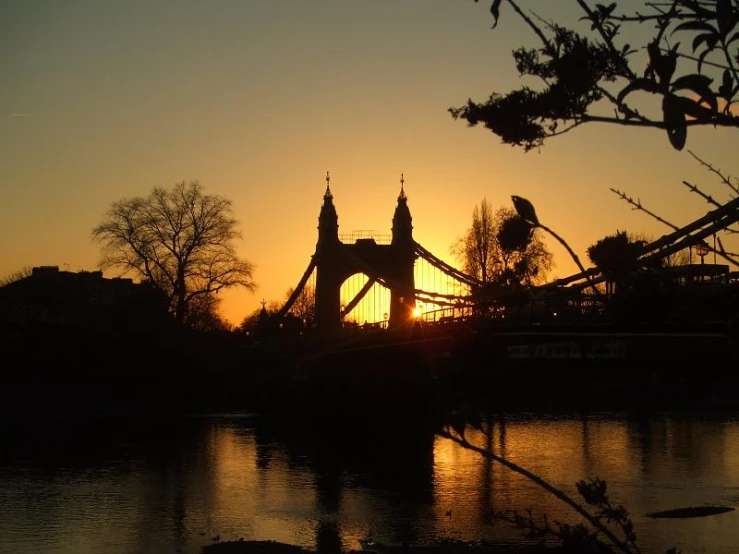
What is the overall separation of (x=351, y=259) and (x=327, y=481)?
100 feet

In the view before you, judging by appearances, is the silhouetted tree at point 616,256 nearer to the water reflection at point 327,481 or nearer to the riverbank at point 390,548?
the riverbank at point 390,548

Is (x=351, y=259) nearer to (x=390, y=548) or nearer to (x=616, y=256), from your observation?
(x=390, y=548)

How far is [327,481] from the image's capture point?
23.6m

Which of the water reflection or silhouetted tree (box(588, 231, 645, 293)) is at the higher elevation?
silhouetted tree (box(588, 231, 645, 293))

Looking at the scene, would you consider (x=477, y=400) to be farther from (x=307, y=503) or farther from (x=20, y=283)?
(x=20, y=283)

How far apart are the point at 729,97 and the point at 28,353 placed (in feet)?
135

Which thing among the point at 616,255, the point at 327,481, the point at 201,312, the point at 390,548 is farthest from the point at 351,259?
the point at 616,255

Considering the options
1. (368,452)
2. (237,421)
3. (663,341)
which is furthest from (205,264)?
(663,341)

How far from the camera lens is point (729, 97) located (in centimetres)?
269

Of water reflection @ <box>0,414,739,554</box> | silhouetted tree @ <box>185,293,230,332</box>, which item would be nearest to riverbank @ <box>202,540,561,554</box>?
water reflection @ <box>0,414,739,554</box>

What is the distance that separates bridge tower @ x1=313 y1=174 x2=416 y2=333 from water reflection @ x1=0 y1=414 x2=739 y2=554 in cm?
1830

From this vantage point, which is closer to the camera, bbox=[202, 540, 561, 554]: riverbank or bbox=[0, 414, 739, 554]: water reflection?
bbox=[202, 540, 561, 554]: riverbank

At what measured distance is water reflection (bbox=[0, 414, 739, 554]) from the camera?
17.3 metres

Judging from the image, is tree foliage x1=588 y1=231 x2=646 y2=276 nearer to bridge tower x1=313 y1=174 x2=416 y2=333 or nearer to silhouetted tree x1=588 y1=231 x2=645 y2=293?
silhouetted tree x1=588 y1=231 x2=645 y2=293
